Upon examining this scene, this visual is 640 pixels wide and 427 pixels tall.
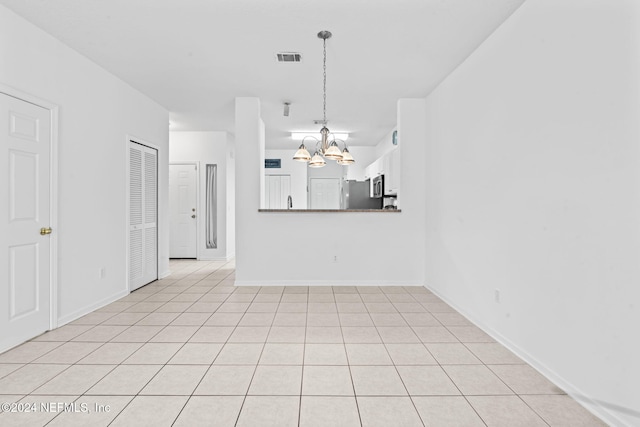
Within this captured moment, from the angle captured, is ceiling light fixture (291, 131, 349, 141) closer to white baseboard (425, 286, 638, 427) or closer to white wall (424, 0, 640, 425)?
white wall (424, 0, 640, 425)

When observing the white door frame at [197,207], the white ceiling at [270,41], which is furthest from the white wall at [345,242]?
the white door frame at [197,207]

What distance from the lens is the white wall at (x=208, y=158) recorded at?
7.04 meters

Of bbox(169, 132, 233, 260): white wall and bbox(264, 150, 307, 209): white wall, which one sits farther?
bbox(264, 150, 307, 209): white wall

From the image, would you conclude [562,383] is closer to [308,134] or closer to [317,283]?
[317,283]

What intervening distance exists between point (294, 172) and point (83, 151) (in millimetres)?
5539

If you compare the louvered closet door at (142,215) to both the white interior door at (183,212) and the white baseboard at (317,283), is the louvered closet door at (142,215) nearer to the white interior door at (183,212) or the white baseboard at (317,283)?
the white baseboard at (317,283)

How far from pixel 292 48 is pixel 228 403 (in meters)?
3.03

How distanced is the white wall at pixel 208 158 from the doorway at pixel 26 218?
3969 millimetres

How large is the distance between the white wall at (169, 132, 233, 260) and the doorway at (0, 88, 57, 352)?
397 cm

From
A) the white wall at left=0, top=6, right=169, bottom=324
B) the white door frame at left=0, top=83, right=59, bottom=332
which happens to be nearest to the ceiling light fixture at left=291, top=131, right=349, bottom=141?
the white wall at left=0, top=6, right=169, bottom=324

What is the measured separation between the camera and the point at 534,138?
2.38 metres

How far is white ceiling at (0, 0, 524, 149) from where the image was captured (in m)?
2.66

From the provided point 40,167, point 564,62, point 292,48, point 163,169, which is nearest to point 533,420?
point 564,62

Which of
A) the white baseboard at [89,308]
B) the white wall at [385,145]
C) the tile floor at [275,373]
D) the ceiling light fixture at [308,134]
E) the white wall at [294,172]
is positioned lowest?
the tile floor at [275,373]
